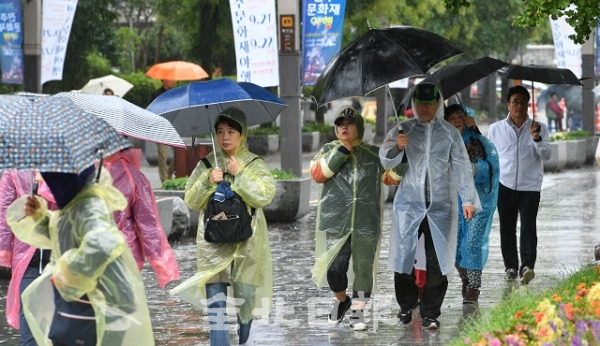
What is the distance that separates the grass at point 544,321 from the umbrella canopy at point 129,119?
6.80 feet

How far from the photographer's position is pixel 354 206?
9383 millimetres

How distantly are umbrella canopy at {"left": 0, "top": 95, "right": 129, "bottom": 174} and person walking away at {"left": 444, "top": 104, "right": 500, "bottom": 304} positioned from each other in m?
4.78

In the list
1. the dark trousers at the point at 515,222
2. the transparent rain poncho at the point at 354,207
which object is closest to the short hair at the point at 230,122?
the transparent rain poncho at the point at 354,207

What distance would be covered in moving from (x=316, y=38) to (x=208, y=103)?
9.69m

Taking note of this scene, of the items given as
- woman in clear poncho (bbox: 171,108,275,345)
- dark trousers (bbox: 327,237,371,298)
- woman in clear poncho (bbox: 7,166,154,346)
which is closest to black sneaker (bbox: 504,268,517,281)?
dark trousers (bbox: 327,237,371,298)

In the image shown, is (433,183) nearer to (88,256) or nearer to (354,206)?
(354,206)

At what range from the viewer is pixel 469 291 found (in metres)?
10.2

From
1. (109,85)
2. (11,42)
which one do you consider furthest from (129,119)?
(109,85)

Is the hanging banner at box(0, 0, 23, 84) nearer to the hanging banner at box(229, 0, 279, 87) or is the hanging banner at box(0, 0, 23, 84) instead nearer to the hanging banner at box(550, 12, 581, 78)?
the hanging banner at box(229, 0, 279, 87)

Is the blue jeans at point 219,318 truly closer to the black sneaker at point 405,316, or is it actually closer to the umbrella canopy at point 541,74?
the black sneaker at point 405,316

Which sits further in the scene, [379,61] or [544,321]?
[379,61]

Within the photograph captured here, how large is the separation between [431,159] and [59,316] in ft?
13.2

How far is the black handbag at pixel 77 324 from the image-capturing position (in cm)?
574

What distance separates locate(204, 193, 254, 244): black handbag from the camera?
26.9 ft
